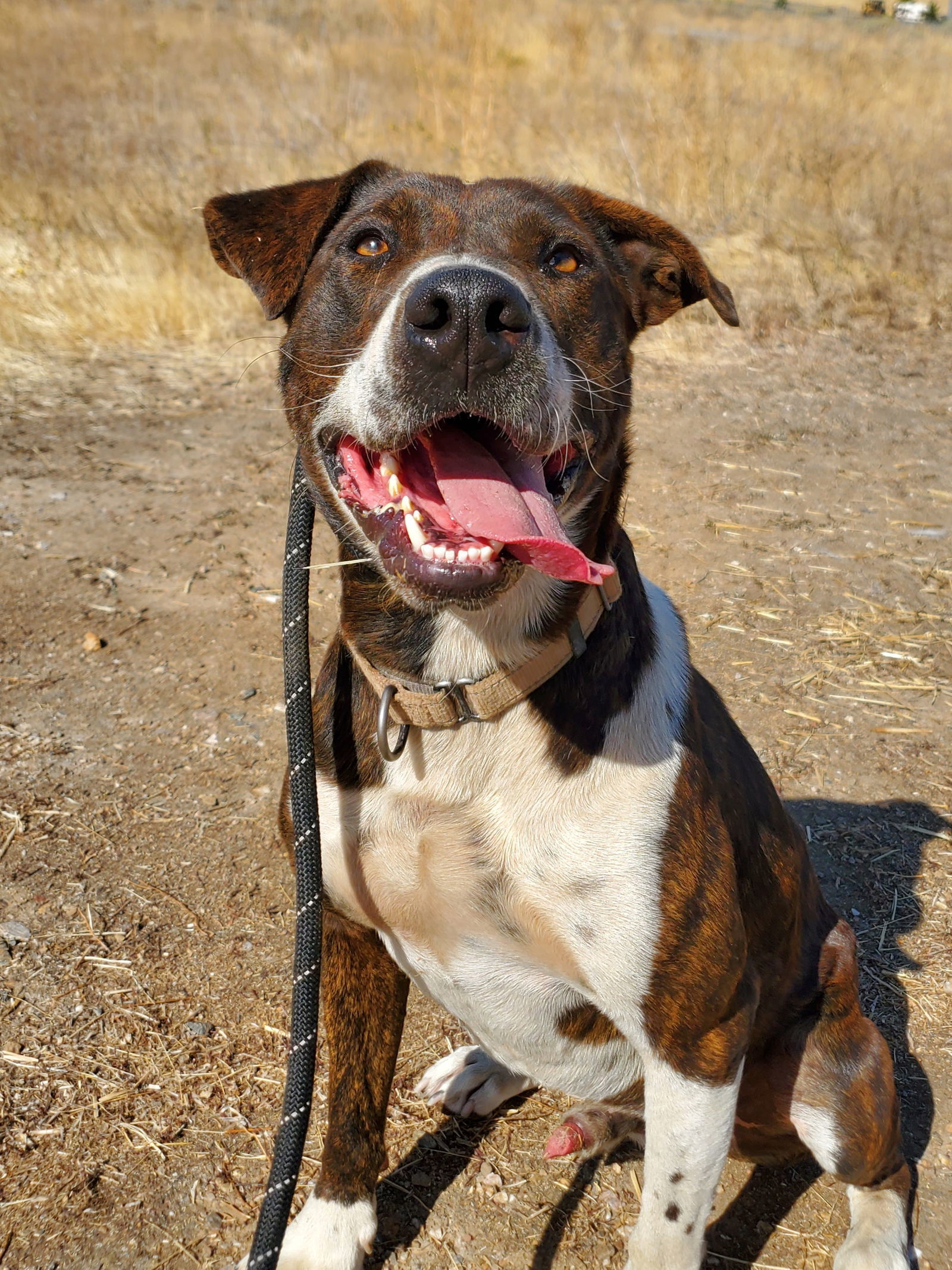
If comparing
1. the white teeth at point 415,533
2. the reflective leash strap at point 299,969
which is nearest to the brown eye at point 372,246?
the white teeth at point 415,533

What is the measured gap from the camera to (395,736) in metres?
2.27

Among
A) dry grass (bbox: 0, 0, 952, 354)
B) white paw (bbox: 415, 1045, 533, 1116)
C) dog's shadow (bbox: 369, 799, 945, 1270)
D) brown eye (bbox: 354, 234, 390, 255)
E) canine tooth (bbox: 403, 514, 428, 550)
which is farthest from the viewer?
dry grass (bbox: 0, 0, 952, 354)

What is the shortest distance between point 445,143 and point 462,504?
338 inches

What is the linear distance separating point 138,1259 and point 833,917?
1.75 metres

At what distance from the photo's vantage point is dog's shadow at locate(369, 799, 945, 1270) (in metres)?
2.65

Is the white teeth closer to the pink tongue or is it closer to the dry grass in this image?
the pink tongue

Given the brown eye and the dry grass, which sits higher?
the brown eye

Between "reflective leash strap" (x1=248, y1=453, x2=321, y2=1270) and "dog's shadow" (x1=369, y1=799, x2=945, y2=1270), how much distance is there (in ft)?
1.78

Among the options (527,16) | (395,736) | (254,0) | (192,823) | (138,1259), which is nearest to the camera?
(395,736)

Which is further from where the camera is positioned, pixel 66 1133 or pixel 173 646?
pixel 173 646

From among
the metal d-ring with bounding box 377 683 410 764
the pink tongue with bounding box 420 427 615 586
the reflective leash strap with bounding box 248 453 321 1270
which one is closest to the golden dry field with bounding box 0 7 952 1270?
the reflective leash strap with bounding box 248 453 321 1270

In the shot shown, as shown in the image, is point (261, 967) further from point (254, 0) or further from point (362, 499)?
point (254, 0)

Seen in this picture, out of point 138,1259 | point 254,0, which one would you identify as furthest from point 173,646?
point 254,0

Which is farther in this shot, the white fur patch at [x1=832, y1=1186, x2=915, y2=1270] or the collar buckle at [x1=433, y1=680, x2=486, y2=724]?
the white fur patch at [x1=832, y1=1186, x2=915, y2=1270]
